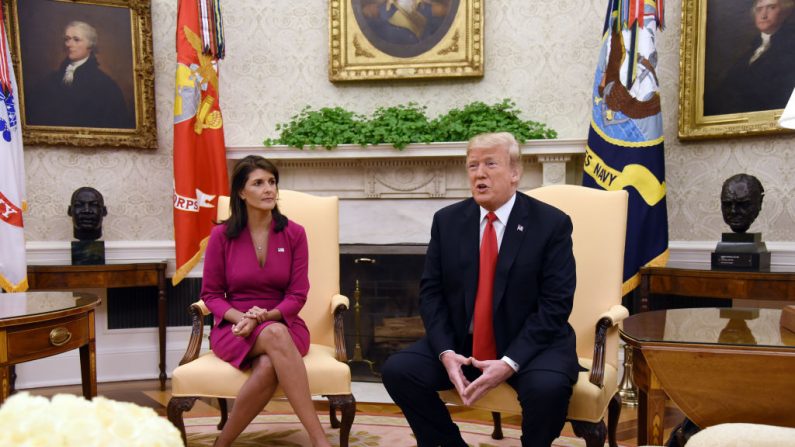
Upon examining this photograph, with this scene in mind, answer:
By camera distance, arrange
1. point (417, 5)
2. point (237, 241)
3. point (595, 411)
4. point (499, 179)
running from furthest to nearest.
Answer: point (417, 5), point (237, 241), point (499, 179), point (595, 411)

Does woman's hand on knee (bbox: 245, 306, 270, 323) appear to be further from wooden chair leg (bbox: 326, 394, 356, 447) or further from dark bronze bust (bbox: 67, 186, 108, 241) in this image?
dark bronze bust (bbox: 67, 186, 108, 241)

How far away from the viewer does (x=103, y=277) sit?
13.6 feet

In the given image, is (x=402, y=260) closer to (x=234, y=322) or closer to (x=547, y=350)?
(x=234, y=322)

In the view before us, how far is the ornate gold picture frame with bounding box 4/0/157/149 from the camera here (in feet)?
14.6

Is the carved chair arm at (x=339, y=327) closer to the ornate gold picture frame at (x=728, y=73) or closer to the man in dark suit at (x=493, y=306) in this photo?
the man in dark suit at (x=493, y=306)

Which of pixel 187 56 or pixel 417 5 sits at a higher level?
pixel 417 5

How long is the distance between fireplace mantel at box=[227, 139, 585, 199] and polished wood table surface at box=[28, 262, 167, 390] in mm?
1090

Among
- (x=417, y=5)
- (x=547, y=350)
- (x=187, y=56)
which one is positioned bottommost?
(x=547, y=350)

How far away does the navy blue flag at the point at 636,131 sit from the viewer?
3.89m

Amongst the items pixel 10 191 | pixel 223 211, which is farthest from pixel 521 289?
pixel 10 191

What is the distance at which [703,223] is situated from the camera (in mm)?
4293

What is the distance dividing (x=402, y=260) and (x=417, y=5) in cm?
211

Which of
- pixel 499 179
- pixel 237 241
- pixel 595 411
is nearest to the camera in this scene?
pixel 595 411

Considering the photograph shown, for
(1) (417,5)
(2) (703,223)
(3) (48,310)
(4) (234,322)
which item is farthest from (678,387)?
(1) (417,5)
